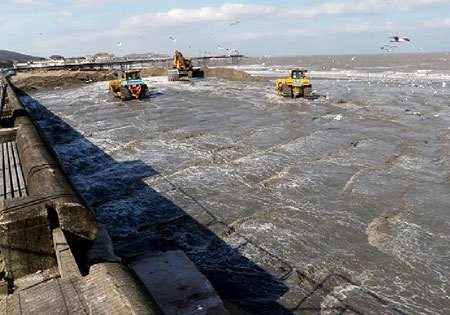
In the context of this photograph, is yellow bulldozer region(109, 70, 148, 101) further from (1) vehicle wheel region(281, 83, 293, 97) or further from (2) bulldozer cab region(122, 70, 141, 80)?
(1) vehicle wheel region(281, 83, 293, 97)

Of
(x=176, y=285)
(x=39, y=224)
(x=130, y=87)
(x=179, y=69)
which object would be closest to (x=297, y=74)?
(x=130, y=87)

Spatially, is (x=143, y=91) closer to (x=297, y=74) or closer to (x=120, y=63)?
→ (x=297, y=74)

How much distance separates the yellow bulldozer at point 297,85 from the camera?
33.8 metres

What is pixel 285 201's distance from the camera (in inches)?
471

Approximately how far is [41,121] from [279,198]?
20.2 m

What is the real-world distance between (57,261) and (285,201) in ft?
26.3

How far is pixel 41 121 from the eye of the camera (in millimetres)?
26516

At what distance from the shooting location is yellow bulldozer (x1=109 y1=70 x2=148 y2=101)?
114 feet

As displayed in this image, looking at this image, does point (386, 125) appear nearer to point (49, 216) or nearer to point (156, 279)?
point (156, 279)

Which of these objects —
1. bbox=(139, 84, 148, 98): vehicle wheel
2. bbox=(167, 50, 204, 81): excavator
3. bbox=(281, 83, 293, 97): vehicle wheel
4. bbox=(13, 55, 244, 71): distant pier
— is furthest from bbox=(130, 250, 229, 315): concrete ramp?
bbox=(13, 55, 244, 71): distant pier

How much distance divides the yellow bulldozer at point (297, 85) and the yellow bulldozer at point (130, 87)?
1260cm

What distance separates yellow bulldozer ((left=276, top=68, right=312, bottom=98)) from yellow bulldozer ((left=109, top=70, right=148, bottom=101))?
12.6 meters

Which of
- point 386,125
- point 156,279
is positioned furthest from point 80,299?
point 386,125

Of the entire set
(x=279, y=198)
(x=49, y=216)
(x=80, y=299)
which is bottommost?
(x=279, y=198)
